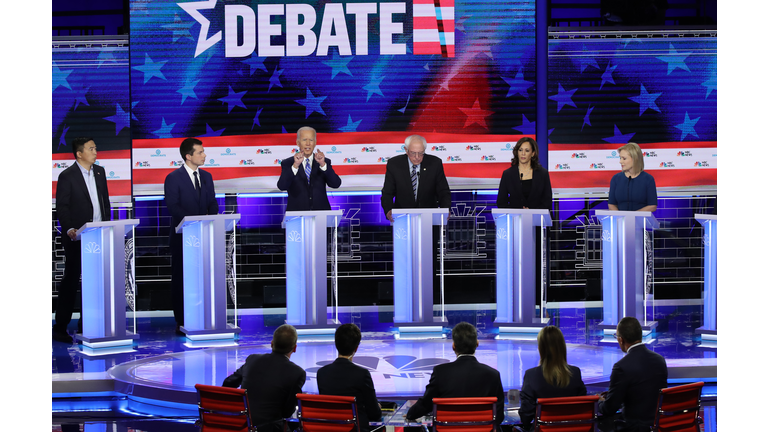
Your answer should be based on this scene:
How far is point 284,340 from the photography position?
11.3ft

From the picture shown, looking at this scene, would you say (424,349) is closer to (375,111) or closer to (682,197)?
(375,111)

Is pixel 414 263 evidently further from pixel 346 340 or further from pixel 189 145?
pixel 346 340

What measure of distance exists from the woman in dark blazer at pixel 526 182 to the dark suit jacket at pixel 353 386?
3133 millimetres

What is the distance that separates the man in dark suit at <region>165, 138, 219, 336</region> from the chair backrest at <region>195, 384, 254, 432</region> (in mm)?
2965

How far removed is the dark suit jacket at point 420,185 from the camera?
6.36 meters

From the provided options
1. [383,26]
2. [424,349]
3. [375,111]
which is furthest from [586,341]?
[383,26]

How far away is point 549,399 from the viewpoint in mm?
3119

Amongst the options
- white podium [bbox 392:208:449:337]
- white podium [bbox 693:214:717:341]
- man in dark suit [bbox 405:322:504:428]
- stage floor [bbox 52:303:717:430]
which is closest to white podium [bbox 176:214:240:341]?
stage floor [bbox 52:303:717:430]

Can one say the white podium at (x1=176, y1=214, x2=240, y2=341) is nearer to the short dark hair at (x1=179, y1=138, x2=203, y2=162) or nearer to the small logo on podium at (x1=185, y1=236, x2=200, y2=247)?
the small logo on podium at (x1=185, y1=236, x2=200, y2=247)

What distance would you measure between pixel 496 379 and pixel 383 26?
508 centimetres

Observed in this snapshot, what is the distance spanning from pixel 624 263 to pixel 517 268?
0.78 meters

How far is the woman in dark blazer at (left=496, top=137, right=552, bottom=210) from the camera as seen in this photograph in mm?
6145

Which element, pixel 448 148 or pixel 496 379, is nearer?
pixel 496 379

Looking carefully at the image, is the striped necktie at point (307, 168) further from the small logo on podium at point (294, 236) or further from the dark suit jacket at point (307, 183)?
the small logo on podium at point (294, 236)
